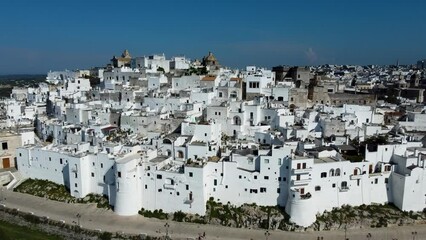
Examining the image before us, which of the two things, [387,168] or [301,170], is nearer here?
[301,170]

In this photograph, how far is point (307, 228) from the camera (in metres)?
27.9

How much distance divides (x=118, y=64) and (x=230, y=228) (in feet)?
149

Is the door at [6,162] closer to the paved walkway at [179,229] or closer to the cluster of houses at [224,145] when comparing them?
the cluster of houses at [224,145]

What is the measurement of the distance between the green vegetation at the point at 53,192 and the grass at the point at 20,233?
430cm

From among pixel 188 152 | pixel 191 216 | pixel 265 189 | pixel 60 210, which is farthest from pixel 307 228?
pixel 60 210

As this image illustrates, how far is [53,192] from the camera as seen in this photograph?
34031 mm

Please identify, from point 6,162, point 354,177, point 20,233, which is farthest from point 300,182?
point 6,162

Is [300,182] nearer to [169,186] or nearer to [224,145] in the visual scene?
[224,145]

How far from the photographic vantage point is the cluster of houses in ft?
95.9

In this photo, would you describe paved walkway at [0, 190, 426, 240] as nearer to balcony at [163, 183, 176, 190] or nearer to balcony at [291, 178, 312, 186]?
balcony at [163, 183, 176, 190]

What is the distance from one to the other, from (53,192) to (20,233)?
21.1 ft

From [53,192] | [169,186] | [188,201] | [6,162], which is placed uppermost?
[169,186]

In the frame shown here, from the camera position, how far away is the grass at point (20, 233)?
88.5ft

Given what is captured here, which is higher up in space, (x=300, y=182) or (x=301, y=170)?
(x=301, y=170)
